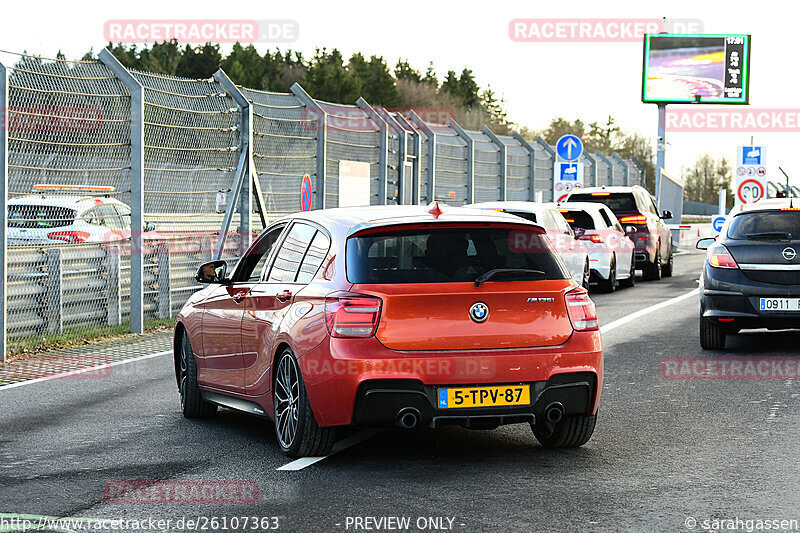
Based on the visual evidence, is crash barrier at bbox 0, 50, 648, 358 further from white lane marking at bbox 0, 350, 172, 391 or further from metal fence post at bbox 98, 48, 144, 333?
white lane marking at bbox 0, 350, 172, 391

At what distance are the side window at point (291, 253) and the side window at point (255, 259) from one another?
39 centimetres

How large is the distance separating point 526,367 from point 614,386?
3.57 metres

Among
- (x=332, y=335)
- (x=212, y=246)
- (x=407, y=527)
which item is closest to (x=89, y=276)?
(x=212, y=246)

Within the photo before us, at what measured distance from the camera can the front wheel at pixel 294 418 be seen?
23.8 feet

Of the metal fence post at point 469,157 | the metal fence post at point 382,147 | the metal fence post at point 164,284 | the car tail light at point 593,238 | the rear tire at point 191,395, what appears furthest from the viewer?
the metal fence post at point 469,157

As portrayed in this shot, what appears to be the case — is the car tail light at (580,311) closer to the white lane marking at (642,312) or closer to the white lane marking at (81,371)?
the white lane marking at (81,371)

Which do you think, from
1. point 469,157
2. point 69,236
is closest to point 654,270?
point 469,157

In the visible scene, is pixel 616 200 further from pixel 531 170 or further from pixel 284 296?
pixel 284 296

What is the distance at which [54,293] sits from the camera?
14391 millimetres

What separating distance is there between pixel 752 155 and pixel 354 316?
130 feet

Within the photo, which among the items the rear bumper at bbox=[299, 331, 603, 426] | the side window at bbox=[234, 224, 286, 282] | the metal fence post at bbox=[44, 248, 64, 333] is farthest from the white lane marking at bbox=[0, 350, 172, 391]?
the rear bumper at bbox=[299, 331, 603, 426]

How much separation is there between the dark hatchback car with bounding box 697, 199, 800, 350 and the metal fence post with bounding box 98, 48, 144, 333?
661cm

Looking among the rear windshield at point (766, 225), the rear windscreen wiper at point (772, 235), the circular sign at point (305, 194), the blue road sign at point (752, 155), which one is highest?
the blue road sign at point (752, 155)

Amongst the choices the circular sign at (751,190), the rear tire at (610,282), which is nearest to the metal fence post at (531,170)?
the circular sign at (751,190)
